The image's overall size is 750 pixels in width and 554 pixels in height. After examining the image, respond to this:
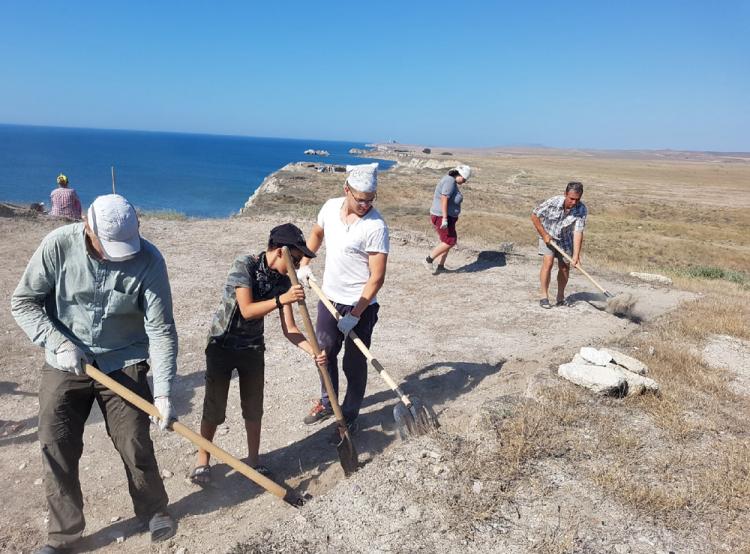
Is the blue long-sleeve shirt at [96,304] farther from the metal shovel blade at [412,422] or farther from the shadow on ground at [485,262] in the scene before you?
the shadow on ground at [485,262]

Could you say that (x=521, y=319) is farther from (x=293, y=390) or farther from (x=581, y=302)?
Result: (x=293, y=390)

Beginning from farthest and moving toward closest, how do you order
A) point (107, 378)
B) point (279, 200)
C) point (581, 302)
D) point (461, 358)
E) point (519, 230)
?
point (279, 200), point (519, 230), point (581, 302), point (461, 358), point (107, 378)

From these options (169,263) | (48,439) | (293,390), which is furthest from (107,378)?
(169,263)

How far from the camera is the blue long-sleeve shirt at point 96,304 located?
2607 millimetres

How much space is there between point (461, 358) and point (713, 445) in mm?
2489

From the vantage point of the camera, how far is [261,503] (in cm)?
342

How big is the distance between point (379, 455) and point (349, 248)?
151 cm

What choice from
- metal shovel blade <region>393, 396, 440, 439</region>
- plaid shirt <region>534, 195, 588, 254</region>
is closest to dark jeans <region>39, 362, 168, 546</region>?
metal shovel blade <region>393, 396, 440, 439</region>

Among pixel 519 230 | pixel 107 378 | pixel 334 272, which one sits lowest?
pixel 519 230

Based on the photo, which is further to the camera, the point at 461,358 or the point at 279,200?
the point at 279,200

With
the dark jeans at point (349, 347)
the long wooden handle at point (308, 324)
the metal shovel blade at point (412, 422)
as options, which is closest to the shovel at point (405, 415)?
the metal shovel blade at point (412, 422)

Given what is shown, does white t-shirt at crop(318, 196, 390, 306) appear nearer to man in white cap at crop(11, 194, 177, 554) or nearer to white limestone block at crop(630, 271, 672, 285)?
man in white cap at crop(11, 194, 177, 554)

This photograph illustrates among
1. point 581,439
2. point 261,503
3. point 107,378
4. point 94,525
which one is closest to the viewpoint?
point 107,378

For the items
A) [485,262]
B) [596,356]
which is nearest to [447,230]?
[485,262]
